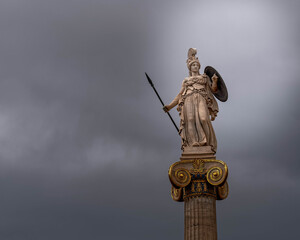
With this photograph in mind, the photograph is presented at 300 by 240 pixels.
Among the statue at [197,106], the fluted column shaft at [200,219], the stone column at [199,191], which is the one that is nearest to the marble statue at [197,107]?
the statue at [197,106]

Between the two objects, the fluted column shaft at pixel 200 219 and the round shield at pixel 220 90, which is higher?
the round shield at pixel 220 90

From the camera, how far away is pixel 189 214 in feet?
67.1

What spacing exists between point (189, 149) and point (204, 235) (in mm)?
4115

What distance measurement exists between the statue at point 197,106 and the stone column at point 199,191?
122 centimetres

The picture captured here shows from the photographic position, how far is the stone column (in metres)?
20.0

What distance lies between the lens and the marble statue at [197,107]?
73.5 feet

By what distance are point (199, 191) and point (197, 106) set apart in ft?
14.7

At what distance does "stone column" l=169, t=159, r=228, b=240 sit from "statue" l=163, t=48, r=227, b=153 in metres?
1.22

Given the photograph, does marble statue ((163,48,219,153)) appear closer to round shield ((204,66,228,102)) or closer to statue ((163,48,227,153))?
statue ((163,48,227,153))

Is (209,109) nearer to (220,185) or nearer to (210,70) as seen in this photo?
(210,70)

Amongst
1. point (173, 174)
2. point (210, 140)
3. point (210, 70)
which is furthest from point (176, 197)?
point (210, 70)

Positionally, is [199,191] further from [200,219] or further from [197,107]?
[197,107]

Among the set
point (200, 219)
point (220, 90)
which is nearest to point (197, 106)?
point (220, 90)

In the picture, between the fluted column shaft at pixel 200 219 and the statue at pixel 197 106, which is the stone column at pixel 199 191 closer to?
the fluted column shaft at pixel 200 219
